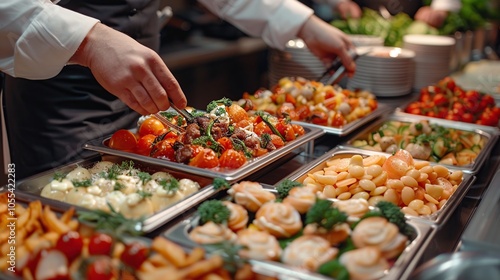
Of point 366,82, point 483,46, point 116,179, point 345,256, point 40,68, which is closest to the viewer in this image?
point 345,256

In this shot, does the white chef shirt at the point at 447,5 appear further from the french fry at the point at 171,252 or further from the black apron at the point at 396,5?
the french fry at the point at 171,252

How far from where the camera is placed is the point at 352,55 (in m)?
2.93

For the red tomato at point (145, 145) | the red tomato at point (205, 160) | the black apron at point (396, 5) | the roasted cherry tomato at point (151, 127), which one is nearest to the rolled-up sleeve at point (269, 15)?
the roasted cherry tomato at point (151, 127)

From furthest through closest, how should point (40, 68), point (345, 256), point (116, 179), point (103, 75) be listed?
point (40, 68), point (103, 75), point (116, 179), point (345, 256)

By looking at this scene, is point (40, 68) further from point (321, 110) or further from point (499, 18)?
point (499, 18)

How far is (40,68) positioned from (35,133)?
66 centimetres

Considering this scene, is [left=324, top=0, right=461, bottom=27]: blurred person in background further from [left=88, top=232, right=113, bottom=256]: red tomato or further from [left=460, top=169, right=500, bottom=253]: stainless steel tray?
[left=88, top=232, right=113, bottom=256]: red tomato

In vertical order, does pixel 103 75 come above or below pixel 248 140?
above

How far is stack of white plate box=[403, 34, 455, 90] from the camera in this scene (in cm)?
337

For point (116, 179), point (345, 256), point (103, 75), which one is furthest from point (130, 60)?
point (345, 256)

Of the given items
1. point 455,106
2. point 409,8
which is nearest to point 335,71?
point 455,106

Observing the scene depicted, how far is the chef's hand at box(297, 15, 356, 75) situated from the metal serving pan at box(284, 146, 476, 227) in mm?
839

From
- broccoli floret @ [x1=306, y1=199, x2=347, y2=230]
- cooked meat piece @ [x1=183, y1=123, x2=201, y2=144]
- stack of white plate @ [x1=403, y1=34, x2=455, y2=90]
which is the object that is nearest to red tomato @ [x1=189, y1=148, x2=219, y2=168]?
cooked meat piece @ [x1=183, y1=123, x2=201, y2=144]

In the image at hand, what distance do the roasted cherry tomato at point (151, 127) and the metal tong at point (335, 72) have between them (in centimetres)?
112
